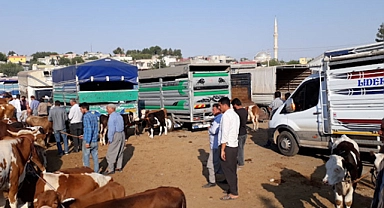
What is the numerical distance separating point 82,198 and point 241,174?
4.86 meters

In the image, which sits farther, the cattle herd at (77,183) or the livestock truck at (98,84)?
the livestock truck at (98,84)

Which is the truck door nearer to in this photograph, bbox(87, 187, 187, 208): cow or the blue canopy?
bbox(87, 187, 187, 208): cow

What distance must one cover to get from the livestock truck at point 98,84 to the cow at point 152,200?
9.51 m

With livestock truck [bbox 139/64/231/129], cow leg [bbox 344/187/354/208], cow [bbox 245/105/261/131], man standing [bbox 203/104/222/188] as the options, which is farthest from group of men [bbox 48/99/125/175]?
cow [bbox 245/105/261/131]

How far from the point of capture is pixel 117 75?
48.9 ft

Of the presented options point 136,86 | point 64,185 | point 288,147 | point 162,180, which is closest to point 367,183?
point 288,147

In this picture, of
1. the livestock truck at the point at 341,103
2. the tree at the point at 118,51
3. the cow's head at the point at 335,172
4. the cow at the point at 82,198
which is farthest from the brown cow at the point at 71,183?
the tree at the point at 118,51

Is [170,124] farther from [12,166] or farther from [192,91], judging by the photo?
[12,166]

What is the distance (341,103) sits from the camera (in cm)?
884

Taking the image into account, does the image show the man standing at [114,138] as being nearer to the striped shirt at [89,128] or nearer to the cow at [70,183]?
the striped shirt at [89,128]

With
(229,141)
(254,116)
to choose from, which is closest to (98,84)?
(254,116)

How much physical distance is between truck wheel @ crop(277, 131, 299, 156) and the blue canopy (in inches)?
280

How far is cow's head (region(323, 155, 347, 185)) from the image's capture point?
5.58 metres

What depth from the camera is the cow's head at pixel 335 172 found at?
558 centimetres
